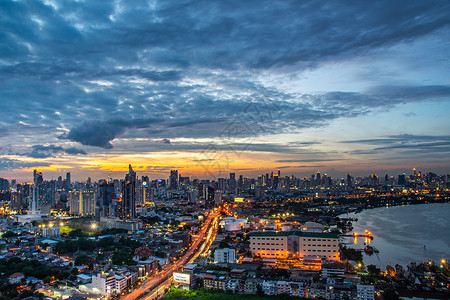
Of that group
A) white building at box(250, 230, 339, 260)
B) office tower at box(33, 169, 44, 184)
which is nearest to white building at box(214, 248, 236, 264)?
white building at box(250, 230, 339, 260)

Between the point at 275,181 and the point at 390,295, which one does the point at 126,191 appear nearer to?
the point at 390,295

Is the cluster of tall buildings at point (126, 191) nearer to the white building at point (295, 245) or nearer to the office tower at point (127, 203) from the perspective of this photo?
the office tower at point (127, 203)

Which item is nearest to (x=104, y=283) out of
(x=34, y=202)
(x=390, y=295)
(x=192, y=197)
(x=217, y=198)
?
(x=390, y=295)

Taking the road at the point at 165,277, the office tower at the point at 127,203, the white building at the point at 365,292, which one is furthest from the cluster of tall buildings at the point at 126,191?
the white building at the point at 365,292

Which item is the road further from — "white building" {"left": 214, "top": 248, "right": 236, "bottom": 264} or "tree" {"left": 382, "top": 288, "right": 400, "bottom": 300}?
"tree" {"left": 382, "top": 288, "right": 400, "bottom": 300}

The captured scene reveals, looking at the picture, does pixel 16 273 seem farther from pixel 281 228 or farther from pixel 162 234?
pixel 281 228

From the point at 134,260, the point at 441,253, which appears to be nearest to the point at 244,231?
the point at 134,260
